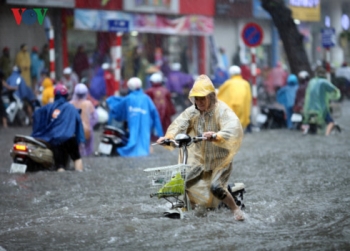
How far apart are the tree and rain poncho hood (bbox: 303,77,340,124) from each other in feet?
13.1

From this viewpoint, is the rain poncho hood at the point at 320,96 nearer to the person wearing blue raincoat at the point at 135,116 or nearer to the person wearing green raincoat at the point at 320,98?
the person wearing green raincoat at the point at 320,98

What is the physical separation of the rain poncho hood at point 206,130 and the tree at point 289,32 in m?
14.0

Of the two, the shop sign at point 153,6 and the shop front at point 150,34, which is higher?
the shop sign at point 153,6

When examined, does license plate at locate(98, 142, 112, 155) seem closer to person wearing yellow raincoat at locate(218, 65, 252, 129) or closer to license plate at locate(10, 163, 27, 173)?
license plate at locate(10, 163, 27, 173)

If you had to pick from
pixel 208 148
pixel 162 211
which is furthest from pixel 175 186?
pixel 162 211

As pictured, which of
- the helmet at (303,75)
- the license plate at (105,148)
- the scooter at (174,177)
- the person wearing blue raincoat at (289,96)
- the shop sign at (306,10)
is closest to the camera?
the scooter at (174,177)

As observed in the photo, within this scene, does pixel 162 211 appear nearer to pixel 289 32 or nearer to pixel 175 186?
pixel 175 186

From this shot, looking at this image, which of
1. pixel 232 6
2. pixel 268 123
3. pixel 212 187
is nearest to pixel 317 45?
pixel 232 6

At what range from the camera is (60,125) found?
39.0ft

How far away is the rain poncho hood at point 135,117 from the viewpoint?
14.7m

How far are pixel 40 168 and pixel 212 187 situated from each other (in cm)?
535

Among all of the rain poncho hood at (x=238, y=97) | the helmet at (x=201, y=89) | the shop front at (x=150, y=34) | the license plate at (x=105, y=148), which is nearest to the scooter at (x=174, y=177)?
the helmet at (x=201, y=89)

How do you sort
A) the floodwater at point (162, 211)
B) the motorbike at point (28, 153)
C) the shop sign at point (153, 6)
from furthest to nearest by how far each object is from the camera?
the shop sign at point (153, 6)
the motorbike at point (28, 153)
the floodwater at point (162, 211)

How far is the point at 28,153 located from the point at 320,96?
320 inches
